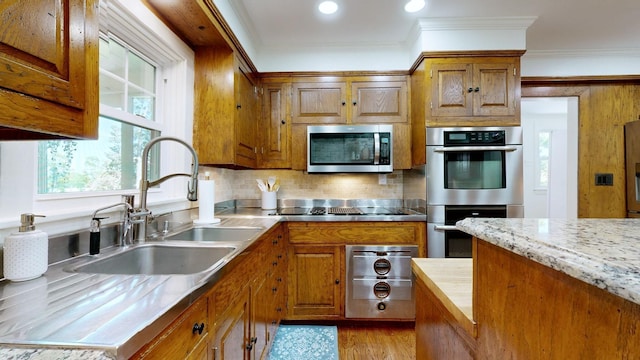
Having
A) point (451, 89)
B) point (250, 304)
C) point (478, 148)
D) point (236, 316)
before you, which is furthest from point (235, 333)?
point (451, 89)

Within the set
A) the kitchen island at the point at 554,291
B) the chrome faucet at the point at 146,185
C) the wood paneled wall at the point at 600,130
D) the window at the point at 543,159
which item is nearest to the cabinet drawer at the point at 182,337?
the chrome faucet at the point at 146,185

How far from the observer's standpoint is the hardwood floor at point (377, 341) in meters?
2.00

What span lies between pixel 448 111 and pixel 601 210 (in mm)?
1974

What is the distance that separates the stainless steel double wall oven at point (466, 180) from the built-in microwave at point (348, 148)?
39cm

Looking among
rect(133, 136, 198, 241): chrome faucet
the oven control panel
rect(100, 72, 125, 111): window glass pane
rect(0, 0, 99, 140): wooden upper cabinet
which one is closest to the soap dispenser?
rect(0, 0, 99, 140): wooden upper cabinet

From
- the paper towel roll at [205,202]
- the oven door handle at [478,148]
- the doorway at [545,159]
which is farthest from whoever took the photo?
the doorway at [545,159]

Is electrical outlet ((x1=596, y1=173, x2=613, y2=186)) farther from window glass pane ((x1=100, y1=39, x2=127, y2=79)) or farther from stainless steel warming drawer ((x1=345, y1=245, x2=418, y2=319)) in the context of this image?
window glass pane ((x1=100, y1=39, x2=127, y2=79))

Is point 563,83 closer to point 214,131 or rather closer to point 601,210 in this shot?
point 601,210

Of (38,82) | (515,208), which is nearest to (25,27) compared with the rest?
(38,82)

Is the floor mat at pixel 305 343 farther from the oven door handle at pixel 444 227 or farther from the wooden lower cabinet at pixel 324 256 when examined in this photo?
the oven door handle at pixel 444 227

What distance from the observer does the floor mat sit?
1.97m

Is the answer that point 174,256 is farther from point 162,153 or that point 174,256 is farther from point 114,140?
point 162,153

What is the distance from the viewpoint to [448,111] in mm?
2346

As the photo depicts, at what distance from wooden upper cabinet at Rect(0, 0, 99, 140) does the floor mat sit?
73.4 inches
